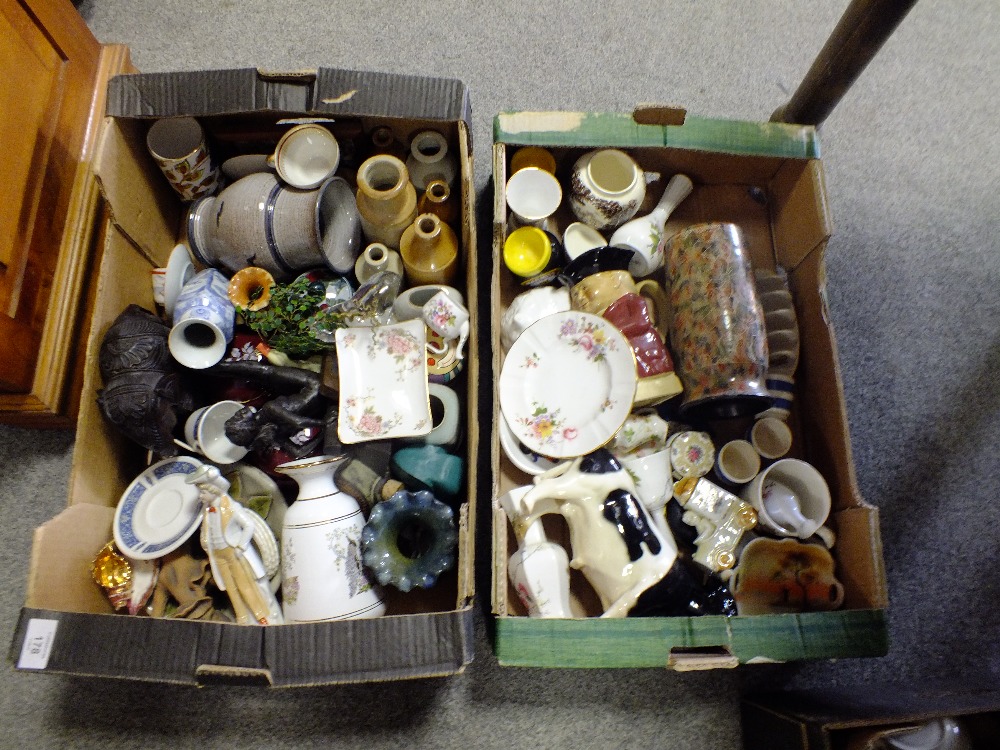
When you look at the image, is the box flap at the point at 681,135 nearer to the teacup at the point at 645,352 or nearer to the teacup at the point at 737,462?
the teacup at the point at 645,352

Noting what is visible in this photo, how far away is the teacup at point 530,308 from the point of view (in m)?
1.05

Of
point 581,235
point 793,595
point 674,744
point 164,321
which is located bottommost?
point 674,744

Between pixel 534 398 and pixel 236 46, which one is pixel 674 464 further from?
pixel 236 46

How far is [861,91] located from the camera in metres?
1.46

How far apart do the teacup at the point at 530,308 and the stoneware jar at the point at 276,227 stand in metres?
0.29

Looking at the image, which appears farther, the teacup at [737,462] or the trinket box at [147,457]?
the teacup at [737,462]

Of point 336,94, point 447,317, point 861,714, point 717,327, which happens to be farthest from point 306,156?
point 861,714

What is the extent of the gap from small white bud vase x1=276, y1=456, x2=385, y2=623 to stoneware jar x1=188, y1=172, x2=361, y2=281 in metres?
0.34

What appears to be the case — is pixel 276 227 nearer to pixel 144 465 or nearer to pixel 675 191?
pixel 144 465

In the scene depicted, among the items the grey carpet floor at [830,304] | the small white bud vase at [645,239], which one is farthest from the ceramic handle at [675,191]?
the grey carpet floor at [830,304]

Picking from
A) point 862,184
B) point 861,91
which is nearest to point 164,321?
point 862,184

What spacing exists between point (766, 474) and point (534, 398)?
1.34 feet

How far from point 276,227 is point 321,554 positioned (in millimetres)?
521

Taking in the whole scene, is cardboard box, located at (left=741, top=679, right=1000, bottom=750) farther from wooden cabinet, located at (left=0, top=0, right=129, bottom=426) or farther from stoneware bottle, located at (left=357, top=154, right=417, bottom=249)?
wooden cabinet, located at (left=0, top=0, right=129, bottom=426)
